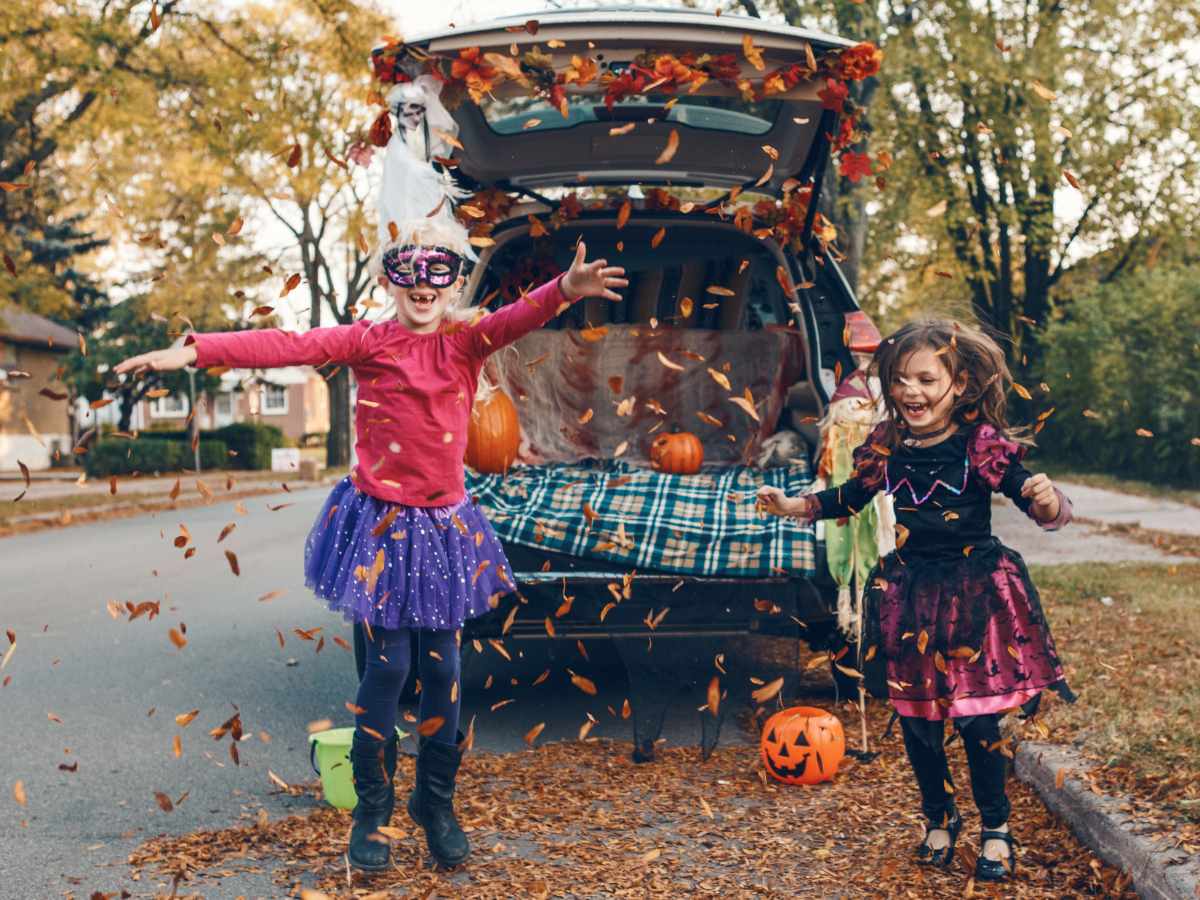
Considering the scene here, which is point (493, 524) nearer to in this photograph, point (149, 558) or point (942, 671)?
point (942, 671)

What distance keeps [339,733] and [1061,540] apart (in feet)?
28.9

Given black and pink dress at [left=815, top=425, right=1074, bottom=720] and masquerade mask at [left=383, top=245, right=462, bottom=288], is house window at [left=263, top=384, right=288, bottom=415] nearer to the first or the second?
masquerade mask at [left=383, top=245, right=462, bottom=288]

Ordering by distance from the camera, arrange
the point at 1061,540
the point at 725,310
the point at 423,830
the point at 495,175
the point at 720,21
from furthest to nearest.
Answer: the point at 1061,540, the point at 725,310, the point at 495,175, the point at 720,21, the point at 423,830

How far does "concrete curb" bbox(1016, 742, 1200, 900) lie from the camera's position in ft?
10.5

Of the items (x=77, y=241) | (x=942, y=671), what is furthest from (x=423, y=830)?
(x=77, y=241)

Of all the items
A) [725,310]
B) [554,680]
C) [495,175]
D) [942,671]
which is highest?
[495,175]

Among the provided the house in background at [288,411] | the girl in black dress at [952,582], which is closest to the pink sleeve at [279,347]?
the girl in black dress at [952,582]

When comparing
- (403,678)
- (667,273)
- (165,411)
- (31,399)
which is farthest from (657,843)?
(165,411)

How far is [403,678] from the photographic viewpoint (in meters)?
3.90

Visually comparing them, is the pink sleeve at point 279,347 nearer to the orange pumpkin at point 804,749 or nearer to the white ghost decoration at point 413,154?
the white ghost decoration at point 413,154

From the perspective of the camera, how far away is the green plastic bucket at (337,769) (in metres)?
4.27

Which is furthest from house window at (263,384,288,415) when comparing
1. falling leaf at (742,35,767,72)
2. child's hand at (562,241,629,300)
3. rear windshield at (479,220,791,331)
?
child's hand at (562,241,629,300)

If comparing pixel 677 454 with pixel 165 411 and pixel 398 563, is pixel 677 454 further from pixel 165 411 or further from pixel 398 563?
pixel 165 411

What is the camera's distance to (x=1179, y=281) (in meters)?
18.2
